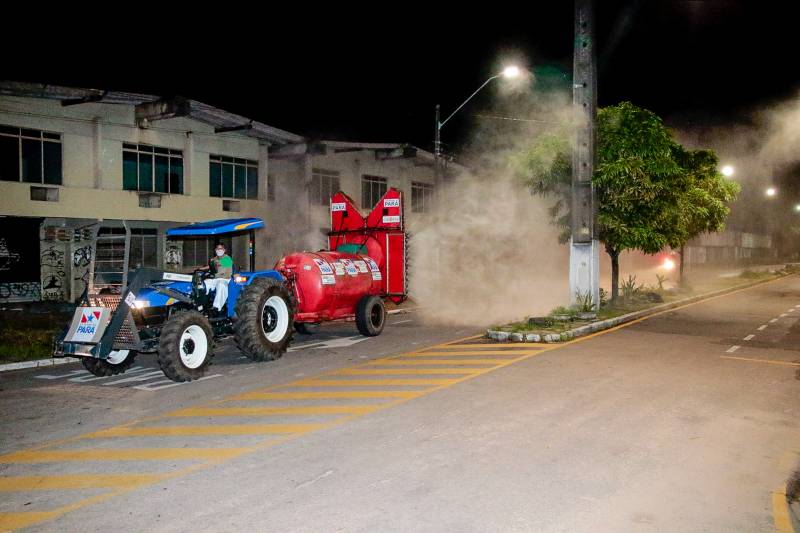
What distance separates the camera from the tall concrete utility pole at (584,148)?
57.8 feet

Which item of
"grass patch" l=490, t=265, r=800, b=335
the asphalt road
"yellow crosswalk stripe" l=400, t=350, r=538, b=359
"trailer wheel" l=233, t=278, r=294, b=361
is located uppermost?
"trailer wheel" l=233, t=278, r=294, b=361

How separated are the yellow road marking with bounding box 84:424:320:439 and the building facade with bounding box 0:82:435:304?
10643 mm

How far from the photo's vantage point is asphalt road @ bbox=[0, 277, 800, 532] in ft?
16.5

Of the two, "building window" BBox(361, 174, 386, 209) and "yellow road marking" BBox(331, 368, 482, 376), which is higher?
"building window" BBox(361, 174, 386, 209)

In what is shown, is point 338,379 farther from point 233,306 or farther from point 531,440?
point 531,440

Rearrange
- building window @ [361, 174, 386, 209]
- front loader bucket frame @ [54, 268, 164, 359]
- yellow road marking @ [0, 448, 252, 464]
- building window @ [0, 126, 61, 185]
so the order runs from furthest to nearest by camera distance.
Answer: building window @ [361, 174, 386, 209] → building window @ [0, 126, 61, 185] → front loader bucket frame @ [54, 268, 164, 359] → yellow road marking @ [0, 448, 252, 464]

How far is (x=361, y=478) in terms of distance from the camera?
18.8 ft

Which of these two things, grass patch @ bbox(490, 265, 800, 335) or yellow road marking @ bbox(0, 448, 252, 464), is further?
grass patch @ bbox(490, 265, 800, 335)

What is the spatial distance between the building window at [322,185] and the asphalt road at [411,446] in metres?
22.0

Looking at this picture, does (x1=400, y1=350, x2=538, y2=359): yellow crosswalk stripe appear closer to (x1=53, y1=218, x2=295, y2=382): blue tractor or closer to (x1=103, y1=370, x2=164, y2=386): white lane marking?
(x1=53, y1=218, x2=295, y2=382): blue tractor

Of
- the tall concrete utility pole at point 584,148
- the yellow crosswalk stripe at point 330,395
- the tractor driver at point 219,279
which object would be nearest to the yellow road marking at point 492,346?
the yellow crosswalk stripe at point 330,395

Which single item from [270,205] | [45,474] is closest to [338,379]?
[45,474]

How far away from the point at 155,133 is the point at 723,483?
2481 cm

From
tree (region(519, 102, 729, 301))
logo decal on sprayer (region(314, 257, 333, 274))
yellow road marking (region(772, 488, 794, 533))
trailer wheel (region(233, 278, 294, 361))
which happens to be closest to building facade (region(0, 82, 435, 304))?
logo decal on sprayer (region(314, 257, 333, 274))
